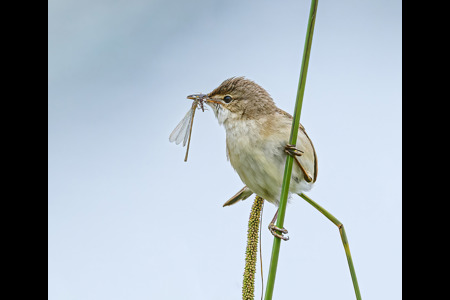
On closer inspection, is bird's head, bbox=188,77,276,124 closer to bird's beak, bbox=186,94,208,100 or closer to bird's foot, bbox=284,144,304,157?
bird's beak, bbox=186,94,208,100

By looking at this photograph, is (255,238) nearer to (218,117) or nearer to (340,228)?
(340,228)

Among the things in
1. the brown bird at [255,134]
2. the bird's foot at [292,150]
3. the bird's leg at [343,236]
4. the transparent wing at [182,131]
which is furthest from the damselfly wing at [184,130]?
the bird's leg at [343,236]

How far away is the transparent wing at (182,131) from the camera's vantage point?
1.65 metres

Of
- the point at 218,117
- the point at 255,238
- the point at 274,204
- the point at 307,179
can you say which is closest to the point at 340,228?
the point at 255,238

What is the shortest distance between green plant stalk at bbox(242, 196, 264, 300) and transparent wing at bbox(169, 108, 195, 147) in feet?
1.24

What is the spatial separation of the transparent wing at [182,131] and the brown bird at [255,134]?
128 mm

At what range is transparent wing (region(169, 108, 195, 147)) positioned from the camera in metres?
1.65

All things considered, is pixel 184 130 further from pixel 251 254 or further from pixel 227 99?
pixel 251 254

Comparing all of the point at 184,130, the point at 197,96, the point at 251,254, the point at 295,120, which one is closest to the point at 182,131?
the point at 184,130

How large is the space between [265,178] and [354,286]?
0.74 meters

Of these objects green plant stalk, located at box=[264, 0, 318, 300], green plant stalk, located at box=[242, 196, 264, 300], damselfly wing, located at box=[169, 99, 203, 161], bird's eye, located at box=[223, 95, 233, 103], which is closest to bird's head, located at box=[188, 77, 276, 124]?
bird's eye, located at box=[223, 95, 233, 103]

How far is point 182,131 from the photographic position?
1.69 meters

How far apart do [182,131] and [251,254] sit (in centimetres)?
52

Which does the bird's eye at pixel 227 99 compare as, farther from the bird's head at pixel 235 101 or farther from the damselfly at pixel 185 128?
the damselfly at pixel 185 128
